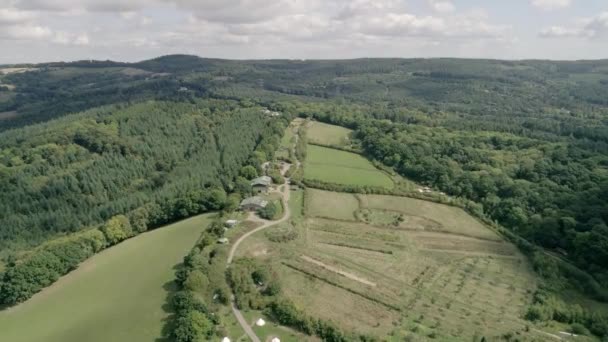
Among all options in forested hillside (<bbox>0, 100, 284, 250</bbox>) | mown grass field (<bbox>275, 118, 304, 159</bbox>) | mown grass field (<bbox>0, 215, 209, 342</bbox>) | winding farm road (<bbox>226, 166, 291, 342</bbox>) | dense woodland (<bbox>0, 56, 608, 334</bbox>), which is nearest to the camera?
winding farm road (<bbox>226, 166, 291, 342</bbox>)

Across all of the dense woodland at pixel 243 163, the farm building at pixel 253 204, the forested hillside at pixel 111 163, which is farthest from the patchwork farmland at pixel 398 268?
the forested hillside at pixel 111 163

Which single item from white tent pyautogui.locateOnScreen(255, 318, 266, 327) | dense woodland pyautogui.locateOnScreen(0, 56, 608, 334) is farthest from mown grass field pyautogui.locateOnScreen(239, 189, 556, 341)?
dense woodland pyautogui.locateOnScreen(0, 56, 608, 334)

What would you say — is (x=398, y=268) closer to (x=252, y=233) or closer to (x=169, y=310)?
(x=252, y=233)

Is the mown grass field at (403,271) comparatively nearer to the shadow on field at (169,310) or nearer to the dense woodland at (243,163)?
the shadow on field at (169,310)

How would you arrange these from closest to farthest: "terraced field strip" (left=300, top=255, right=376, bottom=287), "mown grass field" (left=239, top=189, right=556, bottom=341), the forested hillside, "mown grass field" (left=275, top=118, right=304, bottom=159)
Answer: "mown grass field" (left=239, top=189, right=556, bottom=341) → "terraced field strip" (left=300, top=255, right=376, bottom=287) → the forested hillside → "mown grass field" (left=275, top=118, right=304, bottom=159)

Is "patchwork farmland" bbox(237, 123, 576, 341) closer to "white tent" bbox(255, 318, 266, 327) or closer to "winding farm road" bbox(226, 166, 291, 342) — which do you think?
"winding farm road" bbox(226, 166, 291, 342)

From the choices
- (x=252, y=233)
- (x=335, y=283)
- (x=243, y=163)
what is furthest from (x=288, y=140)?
(x=335, y=283)
